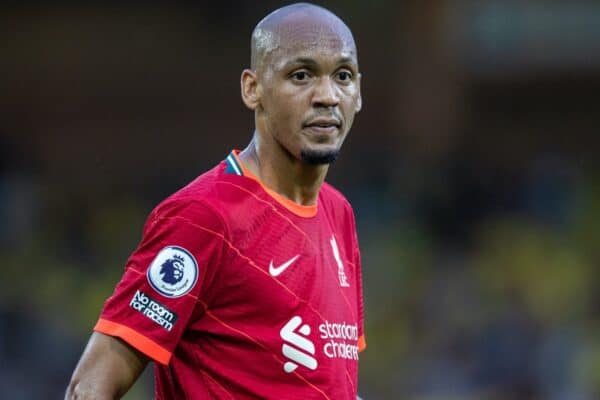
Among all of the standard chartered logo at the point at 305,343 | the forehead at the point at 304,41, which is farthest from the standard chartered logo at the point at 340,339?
the forehead at the point at 304,41

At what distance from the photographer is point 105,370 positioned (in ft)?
9.59

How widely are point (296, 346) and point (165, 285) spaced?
40 cm

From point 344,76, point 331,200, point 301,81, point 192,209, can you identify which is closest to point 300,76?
point 301,81

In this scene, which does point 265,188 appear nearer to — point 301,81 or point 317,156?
point 317,156

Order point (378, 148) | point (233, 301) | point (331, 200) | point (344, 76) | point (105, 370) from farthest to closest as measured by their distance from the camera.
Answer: point (378, 148) < point (331, 200) < point (344, 76) < point (233, 301) < point (105, 370)

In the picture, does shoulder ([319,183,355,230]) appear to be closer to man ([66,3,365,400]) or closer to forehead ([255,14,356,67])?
man ([66,3,365,400])

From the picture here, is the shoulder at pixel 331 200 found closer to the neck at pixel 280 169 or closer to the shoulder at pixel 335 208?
the shoulder at pixel 335 208


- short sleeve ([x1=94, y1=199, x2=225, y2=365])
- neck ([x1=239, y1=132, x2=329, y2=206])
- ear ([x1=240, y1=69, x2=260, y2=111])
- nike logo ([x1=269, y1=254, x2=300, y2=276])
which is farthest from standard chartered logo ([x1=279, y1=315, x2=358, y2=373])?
ear ([x1=240, y1=69, x2=260, y2=111])

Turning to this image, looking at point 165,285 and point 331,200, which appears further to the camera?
point 331,200

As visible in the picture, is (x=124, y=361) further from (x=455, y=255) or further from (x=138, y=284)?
(x=455, y=255)

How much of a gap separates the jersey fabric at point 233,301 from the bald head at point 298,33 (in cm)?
33

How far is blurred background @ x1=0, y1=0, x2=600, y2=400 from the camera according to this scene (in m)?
10.2

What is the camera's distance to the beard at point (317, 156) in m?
3.16

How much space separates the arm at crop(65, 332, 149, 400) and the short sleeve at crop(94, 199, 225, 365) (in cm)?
3
